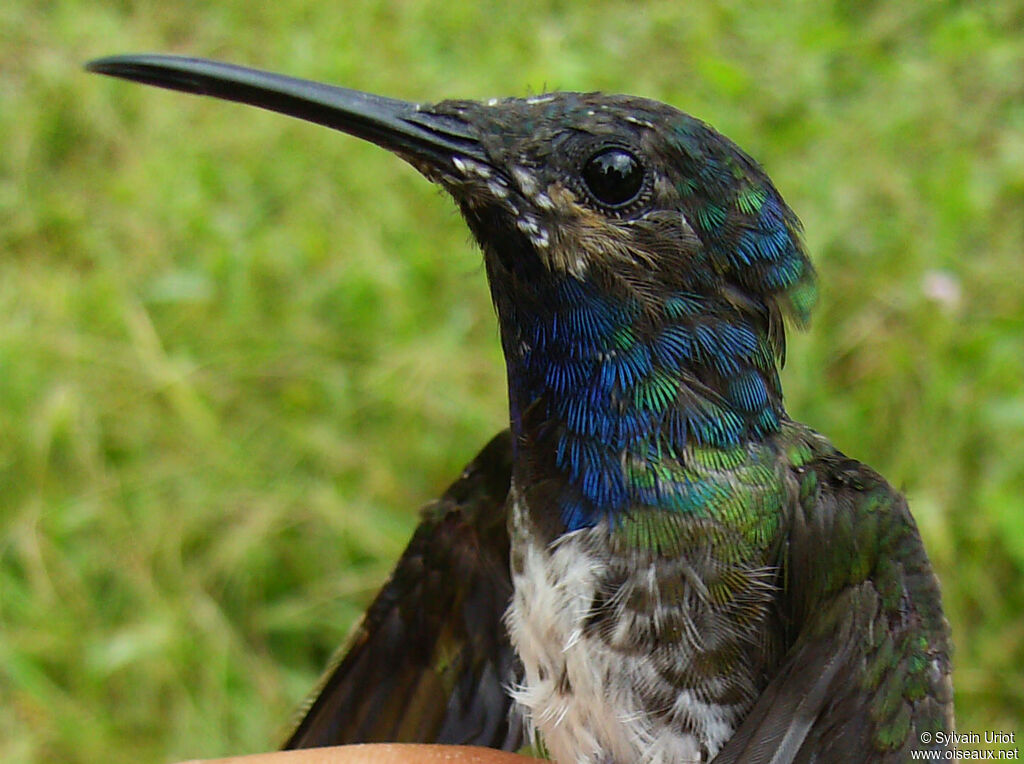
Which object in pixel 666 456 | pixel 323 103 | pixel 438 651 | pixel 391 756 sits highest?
pixel 323 103

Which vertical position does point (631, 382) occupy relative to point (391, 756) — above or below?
above

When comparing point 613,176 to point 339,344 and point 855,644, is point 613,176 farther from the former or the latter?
point 339,344

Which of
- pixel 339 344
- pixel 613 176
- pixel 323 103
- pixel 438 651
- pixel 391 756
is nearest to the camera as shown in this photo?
pixel 323 103

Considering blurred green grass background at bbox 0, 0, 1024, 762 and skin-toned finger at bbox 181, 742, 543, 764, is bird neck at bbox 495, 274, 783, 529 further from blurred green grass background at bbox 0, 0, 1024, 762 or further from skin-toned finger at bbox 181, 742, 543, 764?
blurred green grass background at bbox 0, 0, 1024, 762

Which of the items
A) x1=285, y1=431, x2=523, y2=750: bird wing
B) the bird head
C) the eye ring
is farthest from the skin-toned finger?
the eye ring

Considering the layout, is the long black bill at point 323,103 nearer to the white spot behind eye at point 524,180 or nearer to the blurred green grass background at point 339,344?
the white spot behind eye at point 524,180

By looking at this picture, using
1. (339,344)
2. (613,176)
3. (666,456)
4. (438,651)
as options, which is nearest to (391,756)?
(438,651)

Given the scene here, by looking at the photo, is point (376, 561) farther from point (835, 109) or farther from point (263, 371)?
point (835, 109)

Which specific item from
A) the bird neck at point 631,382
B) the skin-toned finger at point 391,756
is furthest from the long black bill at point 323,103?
the skin-toned finger at point 391,756
